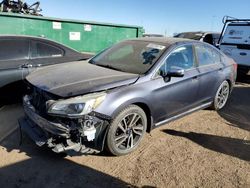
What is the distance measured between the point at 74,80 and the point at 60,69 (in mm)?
689

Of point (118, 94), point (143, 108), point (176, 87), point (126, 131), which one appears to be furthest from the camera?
point (176, 87)

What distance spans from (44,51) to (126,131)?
2739mm

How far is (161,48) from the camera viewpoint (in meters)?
4.50

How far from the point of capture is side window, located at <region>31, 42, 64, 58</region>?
5.49m

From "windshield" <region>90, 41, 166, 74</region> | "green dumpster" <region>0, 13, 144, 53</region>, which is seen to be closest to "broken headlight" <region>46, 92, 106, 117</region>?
"windshield" <region>90, 41, 166, 74</region>

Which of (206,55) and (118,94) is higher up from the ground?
(206,55)

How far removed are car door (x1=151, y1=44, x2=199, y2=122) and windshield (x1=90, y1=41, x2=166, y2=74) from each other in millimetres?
214

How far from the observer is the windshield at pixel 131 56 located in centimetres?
428

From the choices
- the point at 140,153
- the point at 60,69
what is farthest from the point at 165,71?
the point at 60,69

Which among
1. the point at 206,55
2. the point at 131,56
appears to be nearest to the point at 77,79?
the point at 131,56

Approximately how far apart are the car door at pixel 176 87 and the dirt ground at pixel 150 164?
46 centimetres

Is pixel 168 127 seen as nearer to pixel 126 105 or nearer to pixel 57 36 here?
pixel 126 105

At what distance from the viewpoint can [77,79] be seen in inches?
148

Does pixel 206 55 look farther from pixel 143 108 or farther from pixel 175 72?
pixel 143 108
